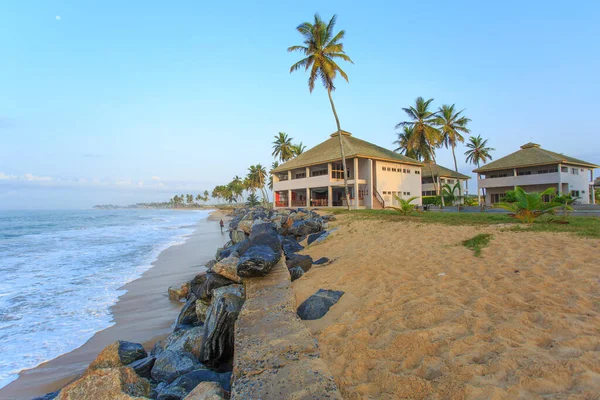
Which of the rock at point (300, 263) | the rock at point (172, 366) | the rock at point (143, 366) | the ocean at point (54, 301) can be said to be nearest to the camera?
the rock at point (172, 366)

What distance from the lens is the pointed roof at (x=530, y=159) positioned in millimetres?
32916

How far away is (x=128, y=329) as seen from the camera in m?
6.45

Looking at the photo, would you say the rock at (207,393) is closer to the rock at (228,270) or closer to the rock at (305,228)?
the rock at (228,270)

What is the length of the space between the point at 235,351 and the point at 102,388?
1.32 metres

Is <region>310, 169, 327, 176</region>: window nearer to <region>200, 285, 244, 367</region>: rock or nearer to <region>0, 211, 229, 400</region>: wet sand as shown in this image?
<region>0, 211, 229, 400</region>: wet sand

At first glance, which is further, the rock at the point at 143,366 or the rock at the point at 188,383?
the rock at the point at 143,366

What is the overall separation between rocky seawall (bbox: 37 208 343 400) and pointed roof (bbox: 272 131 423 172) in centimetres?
2216

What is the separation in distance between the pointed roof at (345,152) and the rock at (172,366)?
24231 millimetres

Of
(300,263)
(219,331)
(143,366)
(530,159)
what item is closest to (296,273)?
(300,263)

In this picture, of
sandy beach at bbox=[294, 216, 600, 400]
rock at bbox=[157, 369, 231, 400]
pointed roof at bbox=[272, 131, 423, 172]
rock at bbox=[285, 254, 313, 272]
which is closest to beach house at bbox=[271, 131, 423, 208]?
pointed roof at bbox=[272, 131, 423, 172]

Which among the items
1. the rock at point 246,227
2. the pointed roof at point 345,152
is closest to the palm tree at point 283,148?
the pointed roof at point 345,152

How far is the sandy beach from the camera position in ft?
8.11

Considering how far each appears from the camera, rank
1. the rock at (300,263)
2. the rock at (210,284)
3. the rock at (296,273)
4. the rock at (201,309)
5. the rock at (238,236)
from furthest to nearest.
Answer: the rock at (238,236), the rock at (300,263), the rock at (296,273), the rock at (210,284), the rock at (201,309)

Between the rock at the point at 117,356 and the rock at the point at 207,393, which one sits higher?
the rock at the point at 207,393
